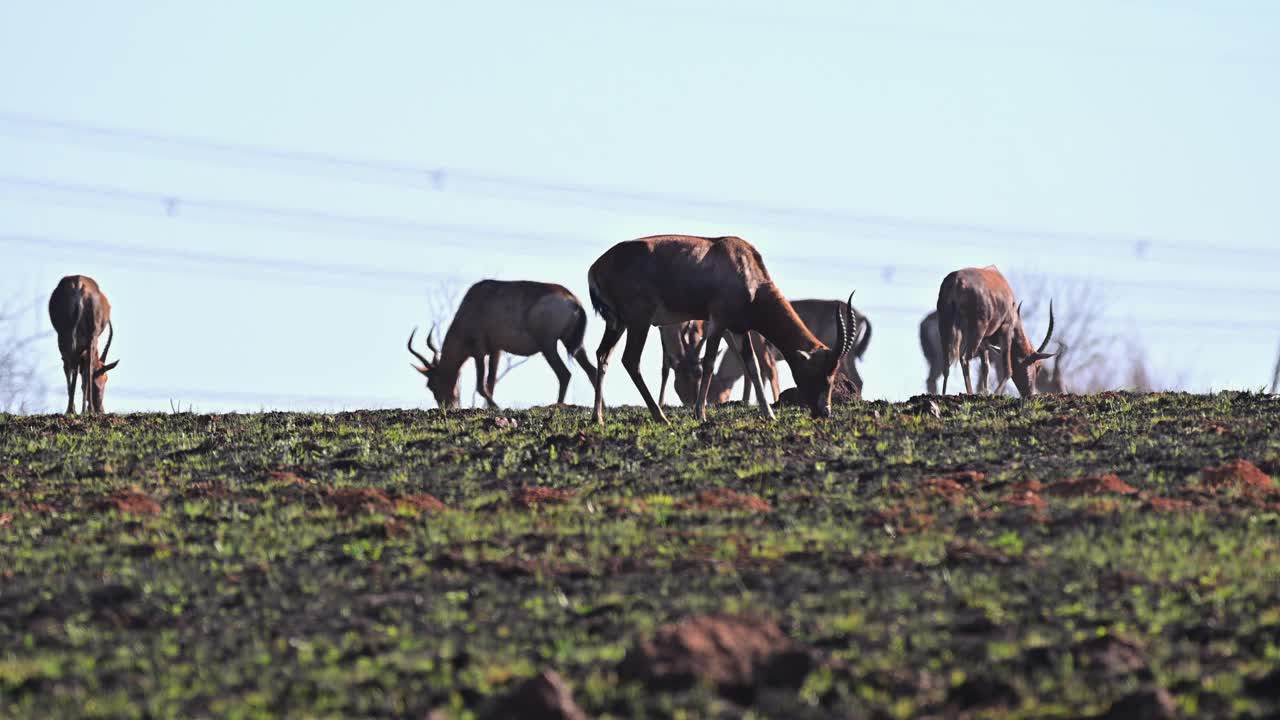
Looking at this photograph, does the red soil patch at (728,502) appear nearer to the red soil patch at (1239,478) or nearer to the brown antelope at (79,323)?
the red soil patch at (1239,478)

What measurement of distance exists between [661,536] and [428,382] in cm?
2186

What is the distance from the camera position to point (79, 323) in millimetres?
29766

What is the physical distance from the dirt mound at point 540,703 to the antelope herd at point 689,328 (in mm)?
11812

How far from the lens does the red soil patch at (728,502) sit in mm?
13773

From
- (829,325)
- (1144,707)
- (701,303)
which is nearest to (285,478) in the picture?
(701,303)

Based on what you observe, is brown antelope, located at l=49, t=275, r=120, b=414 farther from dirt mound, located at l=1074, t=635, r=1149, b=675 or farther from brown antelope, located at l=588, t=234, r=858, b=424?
dirt mound, located at l=1074, t=635, r=1149, b=675

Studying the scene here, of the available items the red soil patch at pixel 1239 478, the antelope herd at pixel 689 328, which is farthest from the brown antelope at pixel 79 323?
the red soil patch at pixel 1239 478

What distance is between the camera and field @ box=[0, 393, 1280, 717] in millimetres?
8727

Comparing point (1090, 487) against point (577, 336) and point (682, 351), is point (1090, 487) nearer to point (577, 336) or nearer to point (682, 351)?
point (577, 336)

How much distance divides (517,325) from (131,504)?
16.5m

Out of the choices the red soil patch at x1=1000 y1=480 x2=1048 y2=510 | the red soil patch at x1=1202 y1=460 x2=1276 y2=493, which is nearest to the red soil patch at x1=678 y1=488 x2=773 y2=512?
the red soil patch at x1=1000 y1=480 x2=1048 y2=510

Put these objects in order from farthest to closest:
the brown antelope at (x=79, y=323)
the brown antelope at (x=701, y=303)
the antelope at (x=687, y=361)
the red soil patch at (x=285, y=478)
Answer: the brown antelope at (x=79, y=323) → the antelope at (x=687, y=361) → the brown antelope at (x=701, y=303) → the red soil patch at (x=285, y=478)

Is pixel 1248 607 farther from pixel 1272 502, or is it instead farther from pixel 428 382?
pixel 428 382

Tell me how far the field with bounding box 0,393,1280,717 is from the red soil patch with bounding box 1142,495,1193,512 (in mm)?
89
